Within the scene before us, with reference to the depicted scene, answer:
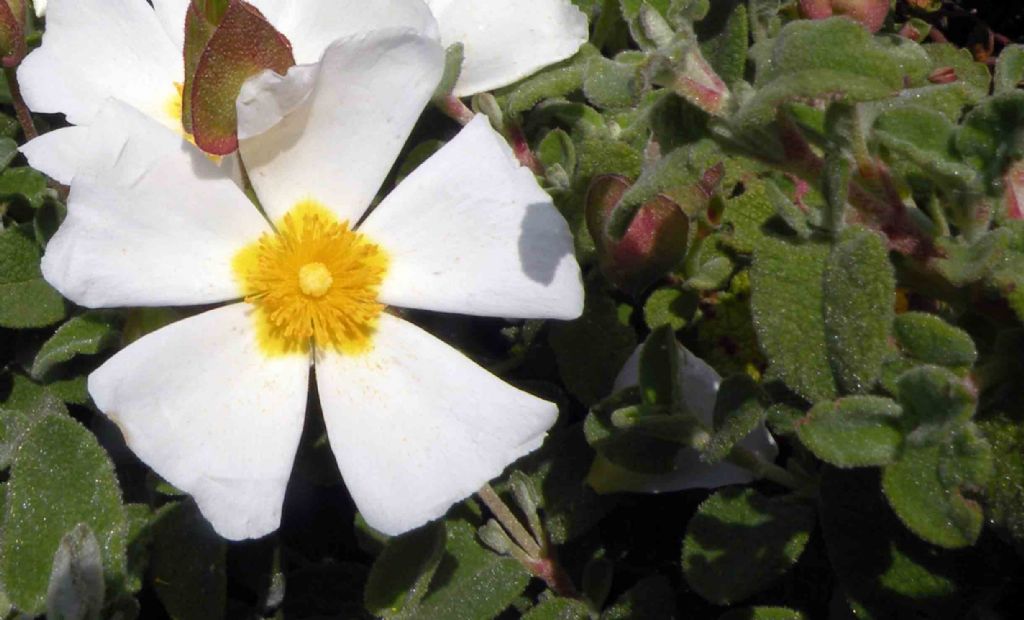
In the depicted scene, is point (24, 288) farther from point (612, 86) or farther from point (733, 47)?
point (733, 47)

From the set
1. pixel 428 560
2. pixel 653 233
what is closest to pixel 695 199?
pixel 653 233

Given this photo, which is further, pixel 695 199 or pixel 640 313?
pixel 640 313

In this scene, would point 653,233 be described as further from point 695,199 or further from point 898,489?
point 898,489

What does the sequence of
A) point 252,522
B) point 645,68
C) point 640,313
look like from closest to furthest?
point 645,68, point 252,522, point 640,313

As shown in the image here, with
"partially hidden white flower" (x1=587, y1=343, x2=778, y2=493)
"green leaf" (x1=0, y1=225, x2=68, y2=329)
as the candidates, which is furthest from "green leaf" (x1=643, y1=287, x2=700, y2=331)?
"green leaf" (x1=0, y1=225, x2=68, y2=329)

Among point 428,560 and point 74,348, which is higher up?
point 74,348

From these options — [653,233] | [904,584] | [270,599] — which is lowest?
[270,599]
